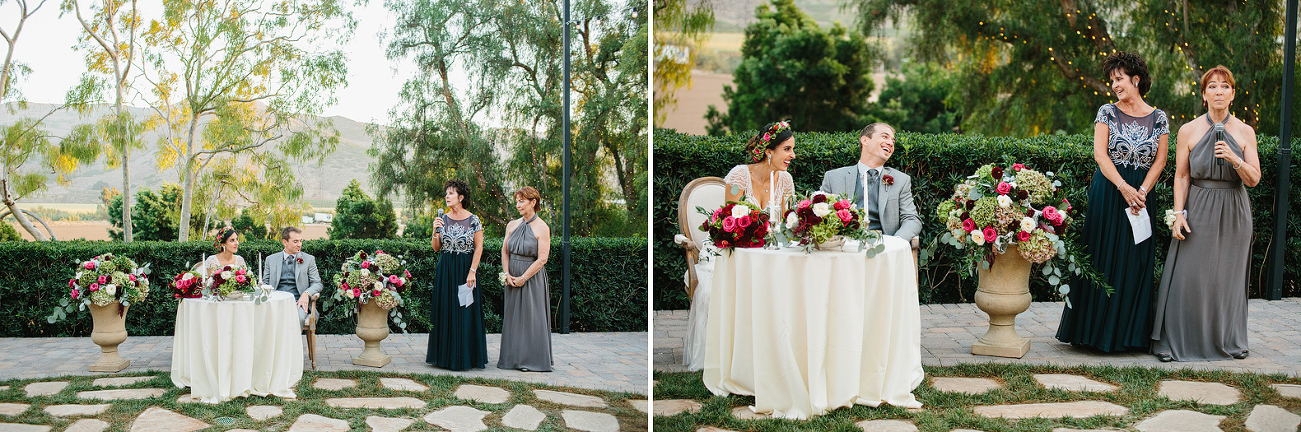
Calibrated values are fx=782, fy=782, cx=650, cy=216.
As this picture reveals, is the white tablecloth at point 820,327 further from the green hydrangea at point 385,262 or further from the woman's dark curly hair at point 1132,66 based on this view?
the green hydrangea at point 385,262

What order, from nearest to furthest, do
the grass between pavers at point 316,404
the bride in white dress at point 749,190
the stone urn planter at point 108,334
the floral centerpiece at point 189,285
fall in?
the grass between pavers at point 316,404 < the bride in white dress at point 749,190 < the floral centerpiece at point 189,285 < the stone urn planter at point 108,334

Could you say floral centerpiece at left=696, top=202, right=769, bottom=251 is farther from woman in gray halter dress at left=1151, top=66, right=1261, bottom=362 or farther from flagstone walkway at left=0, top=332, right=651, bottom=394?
woman in gray halter dress at left=1151, top=66, right=1261, bottom=362

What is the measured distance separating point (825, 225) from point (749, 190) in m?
0.94

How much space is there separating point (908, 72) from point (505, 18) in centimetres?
1163

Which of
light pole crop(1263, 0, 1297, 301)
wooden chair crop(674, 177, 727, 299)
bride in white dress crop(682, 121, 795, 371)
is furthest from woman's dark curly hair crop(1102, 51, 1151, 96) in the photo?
light pole crop(1263, 0, 1297, 301)

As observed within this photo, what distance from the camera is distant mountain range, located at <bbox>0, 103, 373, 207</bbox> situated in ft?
22.9

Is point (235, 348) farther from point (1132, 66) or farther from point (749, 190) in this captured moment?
point (1132, 66)

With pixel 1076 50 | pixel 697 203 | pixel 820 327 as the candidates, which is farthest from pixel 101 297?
pixel 1076 50

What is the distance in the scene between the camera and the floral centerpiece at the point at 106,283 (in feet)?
15.9

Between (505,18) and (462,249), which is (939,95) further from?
(462,249)

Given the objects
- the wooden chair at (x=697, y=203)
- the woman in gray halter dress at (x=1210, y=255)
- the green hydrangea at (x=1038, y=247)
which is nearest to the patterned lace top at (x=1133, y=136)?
the woman in gray halter dress at (x=1210, y=255)

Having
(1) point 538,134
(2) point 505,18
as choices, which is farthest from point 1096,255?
(2) point 505,18

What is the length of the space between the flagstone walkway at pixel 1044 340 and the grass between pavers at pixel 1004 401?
0.19 meters

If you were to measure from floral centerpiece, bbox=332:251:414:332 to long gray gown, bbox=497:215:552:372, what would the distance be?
2.49 ft
